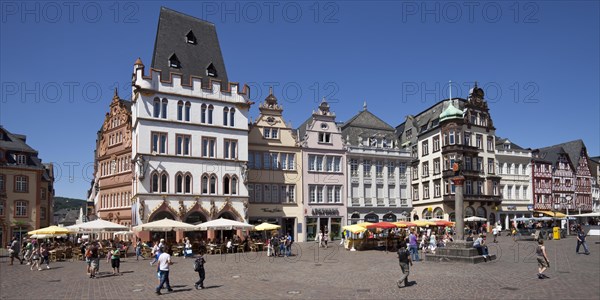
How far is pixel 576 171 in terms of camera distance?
83.1 meters

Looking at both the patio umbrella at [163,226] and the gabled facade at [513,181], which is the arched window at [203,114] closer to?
the patio umbrella at [163,226]

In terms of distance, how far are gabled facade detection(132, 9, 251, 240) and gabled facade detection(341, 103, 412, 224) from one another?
14902mm

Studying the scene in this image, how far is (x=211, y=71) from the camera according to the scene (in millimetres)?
51406

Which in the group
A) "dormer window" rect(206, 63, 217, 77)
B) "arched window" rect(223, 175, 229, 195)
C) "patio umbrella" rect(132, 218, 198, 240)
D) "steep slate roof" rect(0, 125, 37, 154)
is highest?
"dormer window" rect(206, 63, 217, 77)

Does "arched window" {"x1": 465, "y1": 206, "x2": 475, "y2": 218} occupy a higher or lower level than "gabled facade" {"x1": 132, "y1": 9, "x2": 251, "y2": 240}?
lower

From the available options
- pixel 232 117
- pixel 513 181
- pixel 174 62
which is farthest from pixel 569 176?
pixel 174 62

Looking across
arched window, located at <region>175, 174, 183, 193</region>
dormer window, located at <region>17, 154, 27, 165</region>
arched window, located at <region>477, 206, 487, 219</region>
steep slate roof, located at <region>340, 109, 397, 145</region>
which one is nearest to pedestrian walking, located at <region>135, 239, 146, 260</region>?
arched window, located at <region>175, 174, 183, 193</region>

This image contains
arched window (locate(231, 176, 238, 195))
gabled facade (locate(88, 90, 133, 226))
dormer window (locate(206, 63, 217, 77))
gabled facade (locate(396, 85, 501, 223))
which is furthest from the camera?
gabled facade (locate(396, 85, 501, 223))

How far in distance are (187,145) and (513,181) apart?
4657 centimetres

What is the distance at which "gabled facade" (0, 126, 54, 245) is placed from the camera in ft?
179

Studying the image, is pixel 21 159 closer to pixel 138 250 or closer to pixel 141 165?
pixel 141 165

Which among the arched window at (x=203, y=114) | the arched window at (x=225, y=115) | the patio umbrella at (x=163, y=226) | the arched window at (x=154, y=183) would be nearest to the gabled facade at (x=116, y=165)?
the arched window at (x=154, y=183)

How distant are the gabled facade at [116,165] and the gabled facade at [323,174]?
18170 mm

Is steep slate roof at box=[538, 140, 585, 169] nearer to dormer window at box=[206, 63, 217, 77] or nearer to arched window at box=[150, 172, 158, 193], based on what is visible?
dormer window at box=[206, 63, 217, 77]
